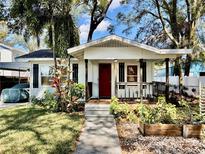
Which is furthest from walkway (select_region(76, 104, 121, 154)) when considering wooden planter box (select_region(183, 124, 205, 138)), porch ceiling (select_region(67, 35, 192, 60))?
porch ceiling (select_region(67, 35, 192, 60))

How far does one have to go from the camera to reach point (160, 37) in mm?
26812

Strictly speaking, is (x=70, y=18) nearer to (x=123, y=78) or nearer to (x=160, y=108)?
(x=123, y=78)

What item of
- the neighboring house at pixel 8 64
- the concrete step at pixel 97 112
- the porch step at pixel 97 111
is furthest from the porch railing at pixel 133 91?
the neighboring house at pixel 8 64

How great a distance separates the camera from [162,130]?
1072 cm

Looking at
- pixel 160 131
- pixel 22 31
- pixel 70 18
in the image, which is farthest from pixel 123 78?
pixel 160 131

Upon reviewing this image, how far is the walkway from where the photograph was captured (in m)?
9.10

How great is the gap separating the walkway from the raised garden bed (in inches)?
45.5

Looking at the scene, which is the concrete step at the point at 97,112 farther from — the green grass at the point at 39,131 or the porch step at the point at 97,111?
the green grass at the point at 39,131

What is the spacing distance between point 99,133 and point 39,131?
7.15 feet

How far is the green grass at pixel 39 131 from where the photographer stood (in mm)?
9047

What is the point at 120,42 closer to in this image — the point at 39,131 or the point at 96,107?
the point at 96,107

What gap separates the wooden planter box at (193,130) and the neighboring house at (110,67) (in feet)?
22.2

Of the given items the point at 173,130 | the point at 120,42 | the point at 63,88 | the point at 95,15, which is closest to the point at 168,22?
the point at 95,15

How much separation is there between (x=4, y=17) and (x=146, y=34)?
12.1 m
